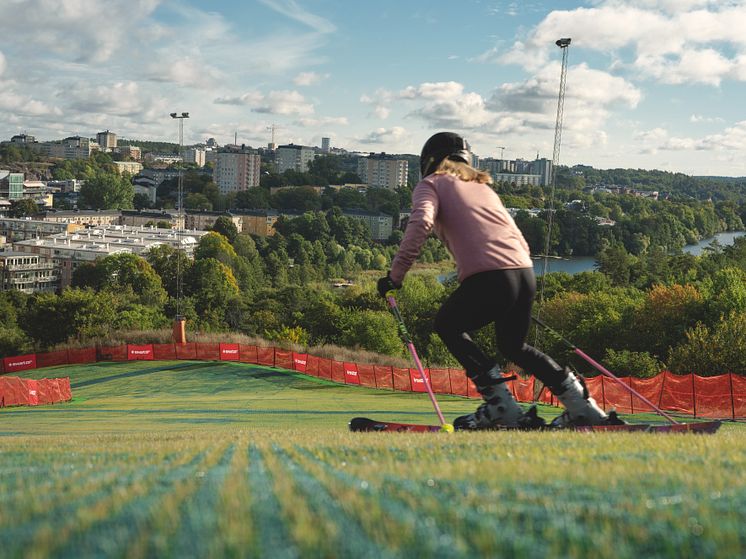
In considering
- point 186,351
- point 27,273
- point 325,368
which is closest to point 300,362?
point 325,368

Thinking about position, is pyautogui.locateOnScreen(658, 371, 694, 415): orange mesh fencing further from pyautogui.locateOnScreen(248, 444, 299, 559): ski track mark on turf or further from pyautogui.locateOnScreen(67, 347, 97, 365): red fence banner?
pyautogui.locateOnScreen(67, 347, 97, 365): red fence banner

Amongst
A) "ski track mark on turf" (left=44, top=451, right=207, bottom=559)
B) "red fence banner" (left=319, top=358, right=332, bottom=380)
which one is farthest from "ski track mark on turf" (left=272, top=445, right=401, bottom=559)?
"red fence banner" (left=319, top=358, right=332, bottom=380)

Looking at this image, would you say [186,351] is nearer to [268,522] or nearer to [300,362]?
[300,362]

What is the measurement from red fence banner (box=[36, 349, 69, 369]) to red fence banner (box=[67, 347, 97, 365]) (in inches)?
12.2

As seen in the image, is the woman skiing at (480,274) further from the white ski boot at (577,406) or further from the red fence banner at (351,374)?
the red fence banner at (351,374)

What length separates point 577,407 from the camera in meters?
6.46

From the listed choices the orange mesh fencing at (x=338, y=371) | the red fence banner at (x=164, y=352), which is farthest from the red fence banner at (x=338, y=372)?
the red fence banner at (x=164, y=352)

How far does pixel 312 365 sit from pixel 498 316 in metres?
30.4

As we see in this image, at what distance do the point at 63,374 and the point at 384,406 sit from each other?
20.5m

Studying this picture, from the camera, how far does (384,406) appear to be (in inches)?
882

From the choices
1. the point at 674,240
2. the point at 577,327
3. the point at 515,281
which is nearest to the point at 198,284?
the point at 577,327

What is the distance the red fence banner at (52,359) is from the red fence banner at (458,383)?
21618mm

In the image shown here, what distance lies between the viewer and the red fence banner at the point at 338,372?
34438 mm

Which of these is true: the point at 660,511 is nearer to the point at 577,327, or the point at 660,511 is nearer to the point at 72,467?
the point at 72,467
